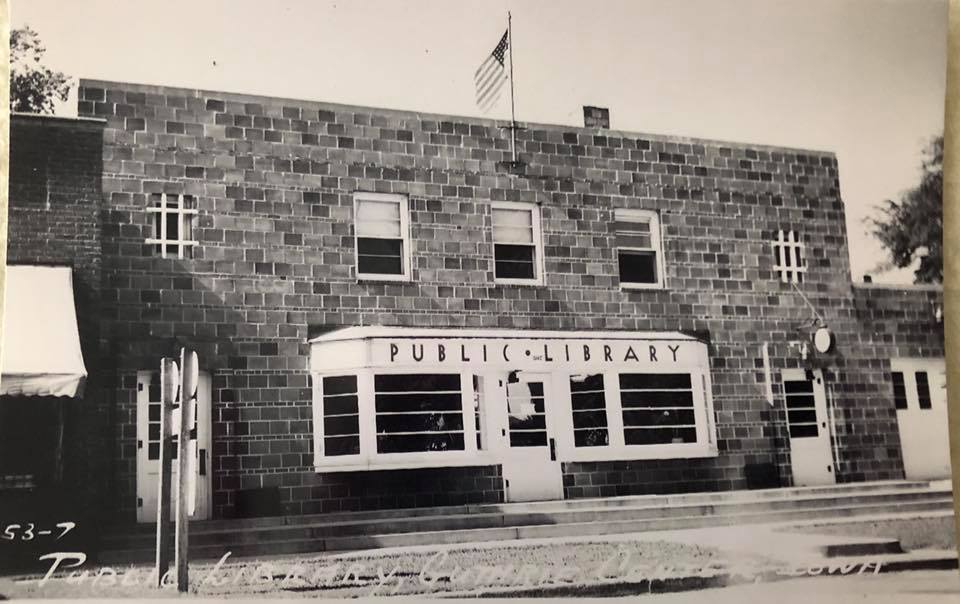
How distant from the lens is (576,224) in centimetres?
493

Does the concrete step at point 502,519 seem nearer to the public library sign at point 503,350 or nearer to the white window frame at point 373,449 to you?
the white window frame at point 373,449

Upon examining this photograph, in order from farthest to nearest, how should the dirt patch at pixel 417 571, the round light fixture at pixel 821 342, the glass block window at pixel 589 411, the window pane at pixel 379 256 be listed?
the round light fixture at pixel 821 342, the glass block window at pixel 589 411, the window pane at pixel 379 256, the dirt patch at pixel 417 571

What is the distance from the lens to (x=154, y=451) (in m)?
4.06

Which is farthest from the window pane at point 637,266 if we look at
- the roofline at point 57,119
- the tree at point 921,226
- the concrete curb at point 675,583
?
the roofline at point 57,119

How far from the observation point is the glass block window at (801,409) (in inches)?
196

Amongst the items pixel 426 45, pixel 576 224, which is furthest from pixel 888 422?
pixel 426 45

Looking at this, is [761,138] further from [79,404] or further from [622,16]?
[79,404]

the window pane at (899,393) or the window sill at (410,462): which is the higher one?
the window pane at (899,393)

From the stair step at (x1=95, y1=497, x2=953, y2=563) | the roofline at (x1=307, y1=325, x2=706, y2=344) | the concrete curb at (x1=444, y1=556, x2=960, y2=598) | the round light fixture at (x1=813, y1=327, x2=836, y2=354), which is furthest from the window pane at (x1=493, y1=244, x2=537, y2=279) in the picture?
the round light fixture at (x1=813, y1=327, x2=836, y2=354)

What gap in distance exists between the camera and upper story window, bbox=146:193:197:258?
4.24 metres

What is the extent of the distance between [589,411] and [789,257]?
155 centimetres

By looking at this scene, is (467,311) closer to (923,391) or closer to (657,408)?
(657,408)

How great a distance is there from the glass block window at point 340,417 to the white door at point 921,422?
2.95 m

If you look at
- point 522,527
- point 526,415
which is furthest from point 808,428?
point 522,527
